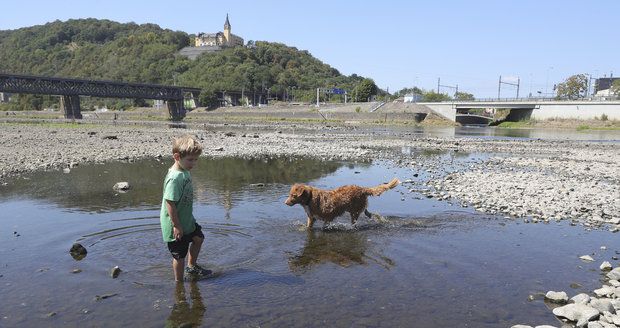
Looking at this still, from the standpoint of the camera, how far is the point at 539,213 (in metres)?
12.8

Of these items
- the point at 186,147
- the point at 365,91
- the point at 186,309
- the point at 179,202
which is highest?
the point at 365,91

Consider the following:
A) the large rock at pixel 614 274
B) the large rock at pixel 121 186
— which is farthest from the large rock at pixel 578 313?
the large rock at pixel 121 186

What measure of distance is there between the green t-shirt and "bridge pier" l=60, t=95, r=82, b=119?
124 m

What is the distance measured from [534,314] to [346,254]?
3773mm

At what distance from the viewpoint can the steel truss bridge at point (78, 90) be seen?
105 metres

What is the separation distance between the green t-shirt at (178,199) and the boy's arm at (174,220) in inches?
2.6

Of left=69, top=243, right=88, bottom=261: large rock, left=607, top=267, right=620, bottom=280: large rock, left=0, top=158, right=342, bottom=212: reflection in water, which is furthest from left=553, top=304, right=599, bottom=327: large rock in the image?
left=0, top=158, right=342, bottom=212: reflection in water

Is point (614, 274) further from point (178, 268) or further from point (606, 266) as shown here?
point (178, 268)

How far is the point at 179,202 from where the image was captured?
21.7 ft

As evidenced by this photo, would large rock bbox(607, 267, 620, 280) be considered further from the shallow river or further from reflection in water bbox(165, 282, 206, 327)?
reflection in water bbox(165, 282, 206, 327)

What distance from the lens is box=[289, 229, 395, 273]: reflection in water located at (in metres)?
8.69

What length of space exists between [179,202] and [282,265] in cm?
274

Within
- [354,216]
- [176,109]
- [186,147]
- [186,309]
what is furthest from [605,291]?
[176,109]

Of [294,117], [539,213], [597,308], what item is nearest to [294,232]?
[597,308]
